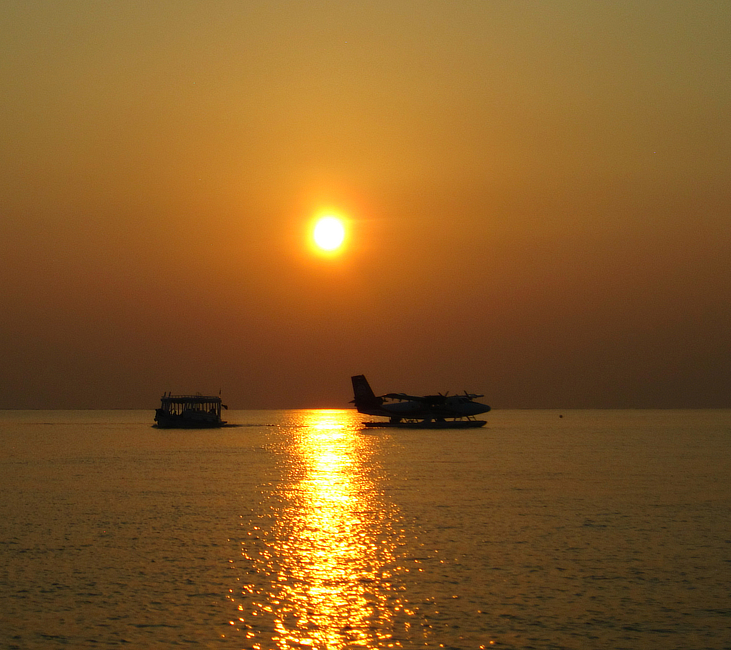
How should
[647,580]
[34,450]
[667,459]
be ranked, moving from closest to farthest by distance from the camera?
[647,580] → [667,459] → [34,450]

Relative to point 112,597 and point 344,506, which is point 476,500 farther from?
point 112,597

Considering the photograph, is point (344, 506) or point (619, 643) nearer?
point (619, 643)

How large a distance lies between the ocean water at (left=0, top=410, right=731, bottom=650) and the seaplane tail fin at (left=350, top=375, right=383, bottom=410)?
112 m

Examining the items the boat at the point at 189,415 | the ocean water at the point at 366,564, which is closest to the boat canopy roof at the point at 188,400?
the boat at the point at 189,415

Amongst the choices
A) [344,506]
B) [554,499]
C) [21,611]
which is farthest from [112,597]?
[554,499]

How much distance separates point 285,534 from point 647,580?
59.1 ft

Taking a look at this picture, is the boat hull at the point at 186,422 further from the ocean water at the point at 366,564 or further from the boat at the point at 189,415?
the ocean water at the point at 366,564

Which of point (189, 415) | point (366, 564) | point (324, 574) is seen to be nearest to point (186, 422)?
point (189, 415)

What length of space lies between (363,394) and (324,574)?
152224mm

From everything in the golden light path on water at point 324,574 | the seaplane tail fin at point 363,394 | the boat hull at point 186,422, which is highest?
the seaplane tail fin at point 363,394

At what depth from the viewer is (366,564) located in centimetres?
3338

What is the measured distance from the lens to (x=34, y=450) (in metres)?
123

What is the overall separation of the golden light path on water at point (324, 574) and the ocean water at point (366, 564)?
99 millimetres

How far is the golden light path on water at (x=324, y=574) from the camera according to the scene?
78.1 feet
